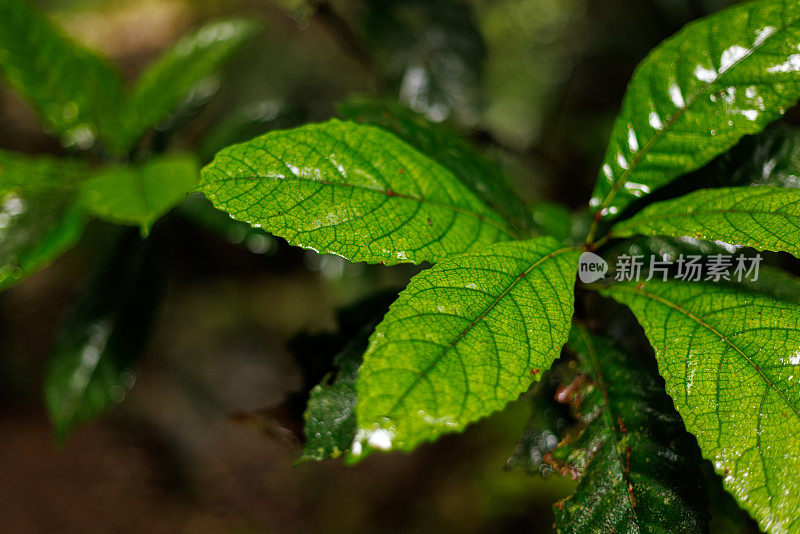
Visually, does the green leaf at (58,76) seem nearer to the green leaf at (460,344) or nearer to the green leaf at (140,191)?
the green leaf at (140,191)

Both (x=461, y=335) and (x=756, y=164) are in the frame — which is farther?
(x=756, y=164)

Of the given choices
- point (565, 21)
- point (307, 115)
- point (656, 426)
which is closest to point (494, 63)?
point (565, 21)

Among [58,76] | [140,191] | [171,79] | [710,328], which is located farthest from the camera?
[171,79]

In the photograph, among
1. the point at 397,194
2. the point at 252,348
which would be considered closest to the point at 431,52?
the point at 397,194

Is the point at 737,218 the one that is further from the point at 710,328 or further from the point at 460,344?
the point at 460,344

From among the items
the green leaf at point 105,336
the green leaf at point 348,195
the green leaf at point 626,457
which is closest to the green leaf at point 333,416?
the green leaf at point 348,195

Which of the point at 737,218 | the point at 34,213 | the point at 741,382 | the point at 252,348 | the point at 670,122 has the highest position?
the point at 670,122

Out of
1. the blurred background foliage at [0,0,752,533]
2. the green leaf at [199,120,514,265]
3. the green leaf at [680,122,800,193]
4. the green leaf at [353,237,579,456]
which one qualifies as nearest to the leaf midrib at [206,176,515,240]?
the green leaf at [199,120,514,265]
